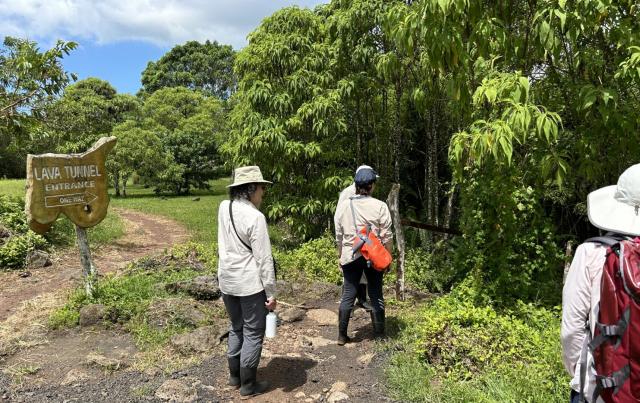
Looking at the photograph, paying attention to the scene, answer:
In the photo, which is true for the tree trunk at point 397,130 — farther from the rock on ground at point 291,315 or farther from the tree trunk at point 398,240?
the rock on ground at point 291,315

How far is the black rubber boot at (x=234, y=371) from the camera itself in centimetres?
415

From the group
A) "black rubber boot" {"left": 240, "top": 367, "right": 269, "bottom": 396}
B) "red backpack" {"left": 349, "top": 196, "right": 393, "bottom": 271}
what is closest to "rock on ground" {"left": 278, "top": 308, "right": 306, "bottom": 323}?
"red backpack" {"left": 349, "top": 196, "right": 393, "bottom": 271}

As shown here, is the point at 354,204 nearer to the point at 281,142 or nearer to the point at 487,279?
the point at 487,279

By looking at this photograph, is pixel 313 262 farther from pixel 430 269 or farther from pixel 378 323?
pixel 378 323

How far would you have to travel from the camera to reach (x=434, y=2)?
4039mm

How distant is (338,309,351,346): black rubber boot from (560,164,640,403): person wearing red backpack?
2.85 meters

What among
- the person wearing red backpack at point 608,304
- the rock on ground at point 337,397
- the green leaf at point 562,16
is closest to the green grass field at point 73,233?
the rock on ground at point 337,397

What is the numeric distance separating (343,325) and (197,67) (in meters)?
42.8

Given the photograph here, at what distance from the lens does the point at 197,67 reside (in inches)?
1738

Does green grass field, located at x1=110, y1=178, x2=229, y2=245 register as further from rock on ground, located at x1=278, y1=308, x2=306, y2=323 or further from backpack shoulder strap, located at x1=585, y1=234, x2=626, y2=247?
backpack shoulder strap, located at x1=585, y1=234, x2=626, y2=247

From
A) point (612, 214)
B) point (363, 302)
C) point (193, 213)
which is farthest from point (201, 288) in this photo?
point (193, 213)

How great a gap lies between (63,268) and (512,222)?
7.70m

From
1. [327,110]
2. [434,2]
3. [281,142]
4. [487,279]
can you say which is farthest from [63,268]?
[434,2]

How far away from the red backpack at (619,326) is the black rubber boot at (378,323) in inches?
122
